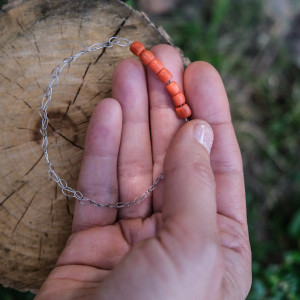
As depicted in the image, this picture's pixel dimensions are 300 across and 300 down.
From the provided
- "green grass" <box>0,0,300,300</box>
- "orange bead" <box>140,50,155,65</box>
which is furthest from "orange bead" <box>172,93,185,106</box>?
"green grass" <box>0,0,300,300</box>

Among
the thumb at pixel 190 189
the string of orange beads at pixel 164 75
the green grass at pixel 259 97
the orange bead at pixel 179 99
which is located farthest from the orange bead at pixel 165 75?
the green grass at pixel 259 97

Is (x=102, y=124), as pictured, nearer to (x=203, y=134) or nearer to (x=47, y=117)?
(x=47, y=117)

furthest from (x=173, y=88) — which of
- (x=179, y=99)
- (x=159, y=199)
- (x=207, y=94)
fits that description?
(x=159, y=199)

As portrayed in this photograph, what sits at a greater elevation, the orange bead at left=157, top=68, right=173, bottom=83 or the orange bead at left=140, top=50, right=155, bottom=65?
the orange bead at left=140, top=50, right=155, bottom=65

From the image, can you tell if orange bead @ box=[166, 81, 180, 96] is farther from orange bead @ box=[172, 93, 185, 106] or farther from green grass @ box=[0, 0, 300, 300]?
green grass @ box=[0, 0, 300, 300]

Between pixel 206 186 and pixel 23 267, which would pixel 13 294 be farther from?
pixel 206 186

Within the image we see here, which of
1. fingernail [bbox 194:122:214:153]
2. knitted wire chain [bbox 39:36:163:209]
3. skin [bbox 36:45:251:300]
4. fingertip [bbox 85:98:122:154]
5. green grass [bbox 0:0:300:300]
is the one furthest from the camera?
green grass [bbox 0:0:300:300]
